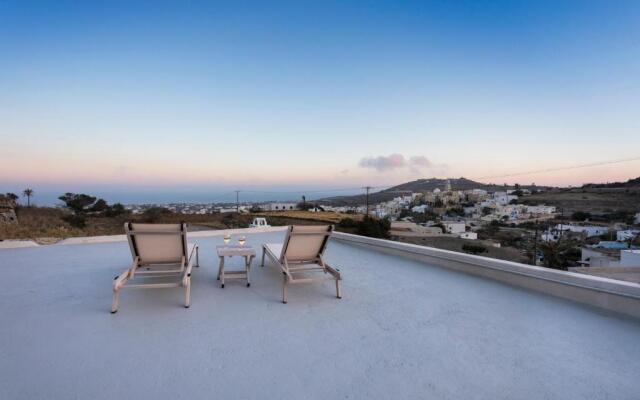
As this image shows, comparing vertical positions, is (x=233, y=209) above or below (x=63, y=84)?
below

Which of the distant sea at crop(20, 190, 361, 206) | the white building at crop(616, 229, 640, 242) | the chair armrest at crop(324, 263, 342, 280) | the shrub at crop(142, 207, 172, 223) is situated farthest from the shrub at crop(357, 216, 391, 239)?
the chair armrest at crop(324, 263, 342, 280)

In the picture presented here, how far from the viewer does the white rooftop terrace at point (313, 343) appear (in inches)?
65.2

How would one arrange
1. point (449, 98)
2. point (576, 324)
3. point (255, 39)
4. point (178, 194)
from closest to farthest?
1. point (576, 324)
2. point (255, 39)
3. point (449, 98)
4. point (178, 194)

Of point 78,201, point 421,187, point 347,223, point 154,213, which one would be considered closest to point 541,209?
point 421,187

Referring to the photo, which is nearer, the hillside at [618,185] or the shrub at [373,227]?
the hillside at [618,185]

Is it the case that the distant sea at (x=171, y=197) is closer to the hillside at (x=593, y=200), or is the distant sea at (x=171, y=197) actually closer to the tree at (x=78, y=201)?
the tree at (x=78, y=201)

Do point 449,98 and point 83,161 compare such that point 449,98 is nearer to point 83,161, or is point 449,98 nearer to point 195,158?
point 195,158

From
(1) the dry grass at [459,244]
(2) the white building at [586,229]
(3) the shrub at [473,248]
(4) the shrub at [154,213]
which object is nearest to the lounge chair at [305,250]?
(1) the dry grass at [459,244]

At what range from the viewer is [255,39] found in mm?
8938

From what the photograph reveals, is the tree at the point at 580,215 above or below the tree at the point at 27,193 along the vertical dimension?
below

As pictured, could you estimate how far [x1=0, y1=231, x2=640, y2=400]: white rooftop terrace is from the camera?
1656 mm

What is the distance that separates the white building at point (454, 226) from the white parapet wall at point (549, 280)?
14.6 metres

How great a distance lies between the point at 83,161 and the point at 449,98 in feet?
45.9

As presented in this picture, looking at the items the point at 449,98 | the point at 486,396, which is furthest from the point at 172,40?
the point at 486,396
